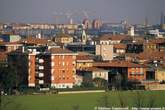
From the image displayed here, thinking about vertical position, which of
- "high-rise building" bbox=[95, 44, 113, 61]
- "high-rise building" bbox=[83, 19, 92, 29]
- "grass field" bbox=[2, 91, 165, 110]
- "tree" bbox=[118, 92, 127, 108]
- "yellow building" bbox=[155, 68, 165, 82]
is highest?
"high-rise building" bbox=[83, 19, 92, 29]

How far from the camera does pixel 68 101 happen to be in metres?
21.0

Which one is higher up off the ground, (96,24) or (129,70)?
(96,24)

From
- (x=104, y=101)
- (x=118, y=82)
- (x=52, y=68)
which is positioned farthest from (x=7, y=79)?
(x=104, y=101)

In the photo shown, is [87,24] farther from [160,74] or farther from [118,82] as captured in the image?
[118,82]

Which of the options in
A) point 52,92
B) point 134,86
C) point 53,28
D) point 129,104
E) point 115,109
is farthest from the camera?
point 53,28

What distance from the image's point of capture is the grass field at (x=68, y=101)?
19.2 metres

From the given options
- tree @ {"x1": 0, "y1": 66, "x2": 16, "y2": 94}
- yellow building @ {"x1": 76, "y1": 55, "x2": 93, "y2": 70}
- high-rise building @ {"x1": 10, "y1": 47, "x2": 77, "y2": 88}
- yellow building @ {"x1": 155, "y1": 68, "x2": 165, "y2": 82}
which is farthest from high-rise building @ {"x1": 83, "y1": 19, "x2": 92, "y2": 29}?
tree @ {"x1": 0, "y1": 66, "x2": 16, "y2": 94}

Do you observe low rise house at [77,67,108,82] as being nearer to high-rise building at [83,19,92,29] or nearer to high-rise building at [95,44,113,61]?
high-rise building at [95,44,113,61]

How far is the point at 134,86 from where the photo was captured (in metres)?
26.5

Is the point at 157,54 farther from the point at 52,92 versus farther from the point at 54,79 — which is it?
the point at 52,92

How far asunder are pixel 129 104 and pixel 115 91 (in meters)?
5.47

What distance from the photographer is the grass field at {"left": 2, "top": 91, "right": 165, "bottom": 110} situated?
19156 mm

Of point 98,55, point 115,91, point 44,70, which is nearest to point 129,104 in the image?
point 115,91

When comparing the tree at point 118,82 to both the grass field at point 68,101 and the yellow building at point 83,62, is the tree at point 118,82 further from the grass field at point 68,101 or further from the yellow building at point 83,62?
the yellow building at point 83,62
